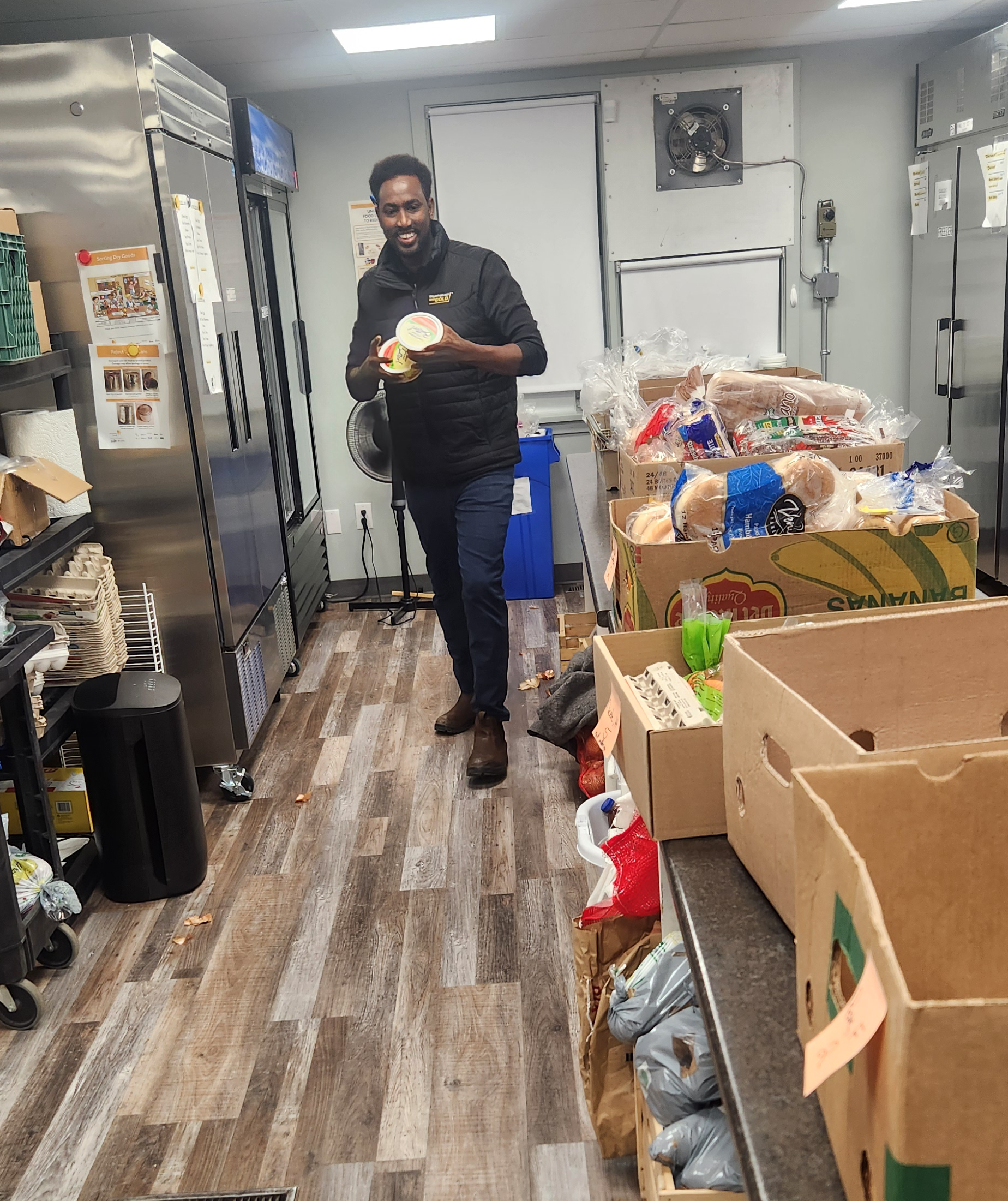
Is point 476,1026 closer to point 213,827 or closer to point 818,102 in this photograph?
point 213,827

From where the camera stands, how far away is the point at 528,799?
10.3ft

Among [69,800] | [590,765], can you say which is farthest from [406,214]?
[69,800]

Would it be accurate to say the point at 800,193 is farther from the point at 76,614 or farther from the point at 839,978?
the point at 839,978

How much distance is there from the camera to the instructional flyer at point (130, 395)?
3004mm

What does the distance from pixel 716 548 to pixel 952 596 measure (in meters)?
0.35

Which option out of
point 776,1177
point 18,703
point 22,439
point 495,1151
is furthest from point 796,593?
point 22,439

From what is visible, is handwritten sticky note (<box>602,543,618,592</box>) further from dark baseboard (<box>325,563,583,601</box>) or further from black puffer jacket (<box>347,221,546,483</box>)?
dark baseboard (<box>325,563,583,601</box>)

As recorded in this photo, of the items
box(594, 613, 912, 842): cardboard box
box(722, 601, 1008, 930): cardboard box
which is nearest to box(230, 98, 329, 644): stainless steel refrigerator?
box(594, 613, 912, 842): cardboard box

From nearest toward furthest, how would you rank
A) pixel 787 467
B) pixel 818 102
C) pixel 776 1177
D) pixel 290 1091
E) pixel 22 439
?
1. pixel 776 1177
2. pixel 787 467
3. pixel 290 1091
4. pixel 22 439
5. pixel 818 102

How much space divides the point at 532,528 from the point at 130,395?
7.57 feet

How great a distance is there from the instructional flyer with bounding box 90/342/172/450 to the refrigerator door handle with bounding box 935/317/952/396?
3305 millimetres

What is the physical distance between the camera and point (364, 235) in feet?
16.0

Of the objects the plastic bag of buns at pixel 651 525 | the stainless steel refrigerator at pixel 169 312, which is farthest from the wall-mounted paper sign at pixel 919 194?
the plastic bag of buns at pixel 651 525

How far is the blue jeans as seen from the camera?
321 cm
